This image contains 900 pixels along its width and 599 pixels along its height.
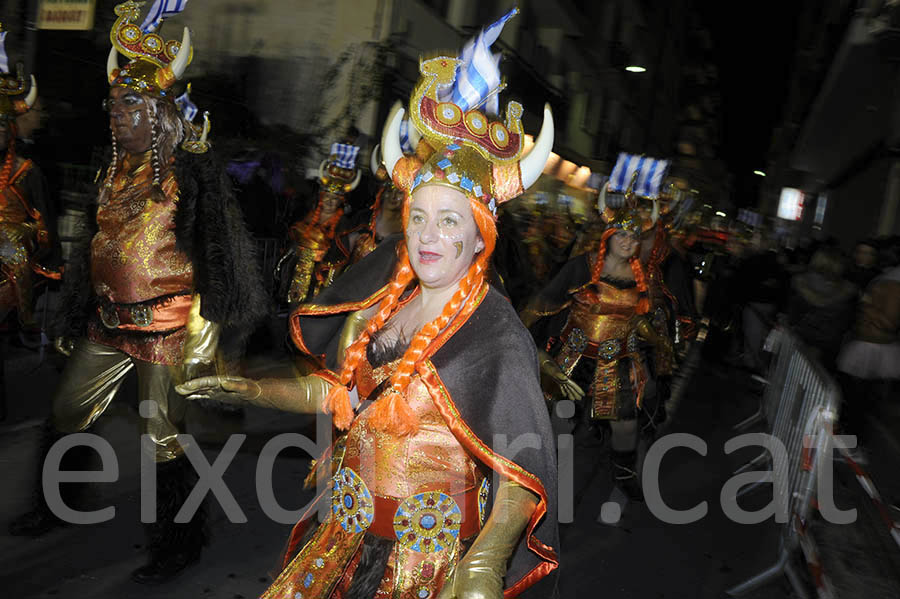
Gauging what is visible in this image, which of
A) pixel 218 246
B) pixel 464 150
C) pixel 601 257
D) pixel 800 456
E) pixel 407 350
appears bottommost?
pixel 800 456

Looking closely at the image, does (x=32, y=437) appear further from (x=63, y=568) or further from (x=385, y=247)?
(x=385, y=247)

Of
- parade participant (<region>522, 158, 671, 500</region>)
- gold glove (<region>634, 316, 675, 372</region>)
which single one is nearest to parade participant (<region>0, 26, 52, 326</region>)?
parade participant (<region>522, 158, 671, 500</region>)

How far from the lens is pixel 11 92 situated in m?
5.40

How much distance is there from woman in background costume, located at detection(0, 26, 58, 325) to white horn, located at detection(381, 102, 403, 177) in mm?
3841

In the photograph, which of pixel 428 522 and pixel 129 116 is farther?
pixel 129 116

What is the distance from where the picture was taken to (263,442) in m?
6.66

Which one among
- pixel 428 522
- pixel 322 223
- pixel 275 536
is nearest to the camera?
pixel 428 522

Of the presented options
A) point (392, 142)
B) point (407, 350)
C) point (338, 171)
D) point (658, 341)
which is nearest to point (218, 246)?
point (392, 142)

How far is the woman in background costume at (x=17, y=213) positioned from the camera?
5340mm

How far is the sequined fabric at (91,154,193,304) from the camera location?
3932mm

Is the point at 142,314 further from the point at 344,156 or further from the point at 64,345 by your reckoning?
the point at 344,156

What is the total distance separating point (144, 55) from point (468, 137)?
95.6 inches

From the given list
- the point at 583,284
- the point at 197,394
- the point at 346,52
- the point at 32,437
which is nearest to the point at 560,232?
the point at 346,52

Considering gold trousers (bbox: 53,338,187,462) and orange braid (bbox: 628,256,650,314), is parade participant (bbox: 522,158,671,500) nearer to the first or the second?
orange braid (bbox: 628,256,650,314)
